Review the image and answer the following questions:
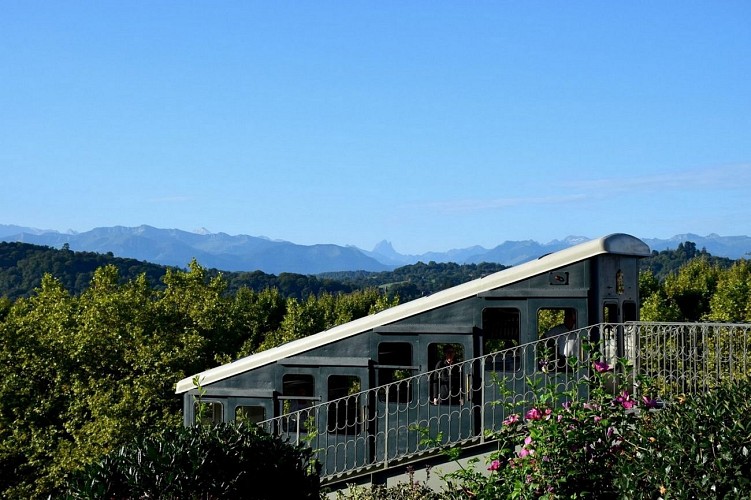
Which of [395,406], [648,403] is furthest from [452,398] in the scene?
[648,403]

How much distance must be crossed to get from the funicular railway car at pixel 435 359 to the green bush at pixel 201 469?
5521 millimetres

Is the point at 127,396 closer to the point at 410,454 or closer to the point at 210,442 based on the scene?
the point at 410,454

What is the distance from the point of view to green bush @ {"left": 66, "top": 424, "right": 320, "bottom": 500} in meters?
7.80

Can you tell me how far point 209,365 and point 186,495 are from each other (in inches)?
906

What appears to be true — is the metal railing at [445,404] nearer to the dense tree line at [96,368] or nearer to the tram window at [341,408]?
the tram window at [341,408]

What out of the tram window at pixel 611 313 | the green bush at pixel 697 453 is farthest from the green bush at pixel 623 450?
the tram window at pixel 611 313

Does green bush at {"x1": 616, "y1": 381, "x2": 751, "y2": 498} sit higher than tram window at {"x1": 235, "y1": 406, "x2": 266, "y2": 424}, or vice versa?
green bush at {"x1": 616, "y1": 381, "x2": 751, "y2": 498}

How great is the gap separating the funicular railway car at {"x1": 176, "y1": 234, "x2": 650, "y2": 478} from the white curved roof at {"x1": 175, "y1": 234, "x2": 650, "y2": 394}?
0.02m

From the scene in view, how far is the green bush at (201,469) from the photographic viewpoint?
780 centimetres

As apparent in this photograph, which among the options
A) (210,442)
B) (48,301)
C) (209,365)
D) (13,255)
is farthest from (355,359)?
(13,255)

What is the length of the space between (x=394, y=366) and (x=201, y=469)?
828 centimetres

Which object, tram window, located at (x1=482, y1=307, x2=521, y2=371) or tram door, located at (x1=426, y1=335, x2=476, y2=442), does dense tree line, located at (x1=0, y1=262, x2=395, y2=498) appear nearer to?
tram door, located at (x1=426, y1=335, x2=476, y2=442)

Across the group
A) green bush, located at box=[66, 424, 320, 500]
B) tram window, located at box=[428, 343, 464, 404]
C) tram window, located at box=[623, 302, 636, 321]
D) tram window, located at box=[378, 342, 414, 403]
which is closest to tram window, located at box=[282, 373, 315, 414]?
tram window, located at box=[378, 342, 414, 403]

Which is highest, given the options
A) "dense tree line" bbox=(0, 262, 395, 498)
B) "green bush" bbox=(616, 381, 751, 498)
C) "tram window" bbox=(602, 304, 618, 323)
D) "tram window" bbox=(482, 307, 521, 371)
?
"tram window" bbox=(602, 304, 618, 323)
